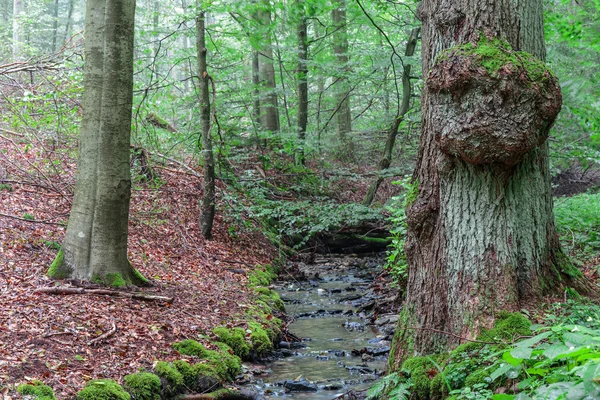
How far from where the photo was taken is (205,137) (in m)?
9.70

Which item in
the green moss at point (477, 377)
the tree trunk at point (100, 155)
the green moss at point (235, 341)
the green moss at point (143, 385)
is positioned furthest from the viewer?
the tree trunk at point (100, 155)

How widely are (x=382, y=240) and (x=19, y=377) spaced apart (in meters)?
9.48

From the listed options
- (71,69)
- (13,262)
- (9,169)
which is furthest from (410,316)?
(9,169)

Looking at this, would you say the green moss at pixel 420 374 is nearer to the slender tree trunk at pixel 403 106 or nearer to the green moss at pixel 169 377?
the green moss at pixel 169 377

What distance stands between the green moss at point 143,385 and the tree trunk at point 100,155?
1.92m

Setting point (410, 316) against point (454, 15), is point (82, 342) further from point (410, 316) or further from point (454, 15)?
point (454, 15)

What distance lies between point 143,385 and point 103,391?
0.39 metres

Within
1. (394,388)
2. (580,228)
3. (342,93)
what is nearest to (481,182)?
(394,388)

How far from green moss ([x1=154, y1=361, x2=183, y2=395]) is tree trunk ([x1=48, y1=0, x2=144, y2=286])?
173 cm

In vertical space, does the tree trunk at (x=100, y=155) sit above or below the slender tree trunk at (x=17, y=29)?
below

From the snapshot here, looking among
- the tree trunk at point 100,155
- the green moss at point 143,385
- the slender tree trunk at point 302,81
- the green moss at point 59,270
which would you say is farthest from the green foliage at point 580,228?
the slender tree trunk at point 302,81

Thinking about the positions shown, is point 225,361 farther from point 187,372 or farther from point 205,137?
point 205,137

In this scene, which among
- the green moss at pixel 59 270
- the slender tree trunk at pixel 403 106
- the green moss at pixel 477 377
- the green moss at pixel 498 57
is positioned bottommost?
the green moss at pixel 477 377

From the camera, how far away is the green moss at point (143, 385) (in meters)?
4.29
